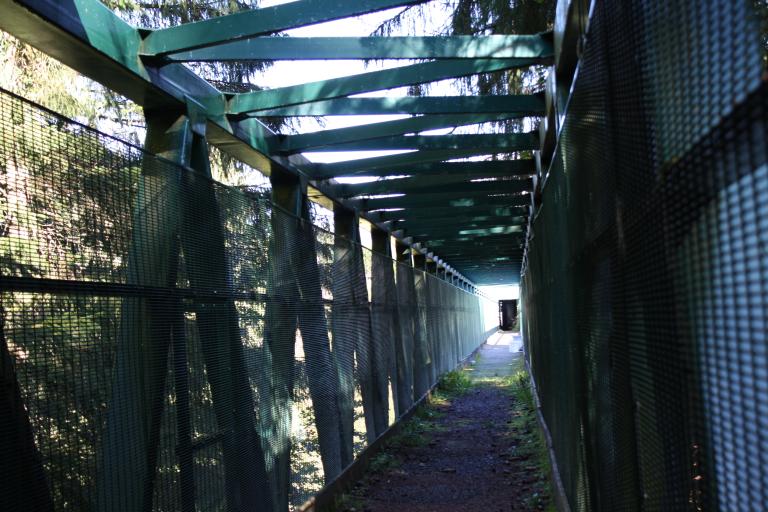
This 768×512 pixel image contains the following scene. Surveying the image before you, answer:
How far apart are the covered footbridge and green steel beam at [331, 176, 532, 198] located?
1.19m

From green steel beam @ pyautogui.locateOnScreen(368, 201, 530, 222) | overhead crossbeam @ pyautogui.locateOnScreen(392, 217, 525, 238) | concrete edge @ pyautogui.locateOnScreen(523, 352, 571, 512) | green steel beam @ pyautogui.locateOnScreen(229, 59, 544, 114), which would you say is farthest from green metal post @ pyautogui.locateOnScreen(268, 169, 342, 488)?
overhead crossbeam @ pyautogui.locateOnScreen(392, 217, 525, 238)

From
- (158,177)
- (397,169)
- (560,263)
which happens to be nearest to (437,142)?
(397,169)

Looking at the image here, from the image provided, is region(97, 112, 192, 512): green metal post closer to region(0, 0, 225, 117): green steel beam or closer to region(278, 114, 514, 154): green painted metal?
region(0, 0, 225, 117): green steel beam

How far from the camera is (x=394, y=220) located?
484 inches

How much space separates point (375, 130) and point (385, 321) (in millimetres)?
3663

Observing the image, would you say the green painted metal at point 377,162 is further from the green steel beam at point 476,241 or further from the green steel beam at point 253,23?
the green steel beam at point 476,241

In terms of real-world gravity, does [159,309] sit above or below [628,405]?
above

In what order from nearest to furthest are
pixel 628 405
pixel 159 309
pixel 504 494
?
pixel 628 405
pixel 159 309
pixel 504 494

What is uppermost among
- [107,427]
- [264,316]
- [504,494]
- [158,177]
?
[158,177]

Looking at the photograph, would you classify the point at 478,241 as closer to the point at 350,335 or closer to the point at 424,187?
the point at 424,187

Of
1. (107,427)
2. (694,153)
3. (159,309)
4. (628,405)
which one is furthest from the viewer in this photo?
(159,309)

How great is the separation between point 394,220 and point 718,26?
11200 millimetres

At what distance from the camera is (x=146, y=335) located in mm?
3258

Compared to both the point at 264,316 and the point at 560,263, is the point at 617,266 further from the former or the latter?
the point at 264,316
